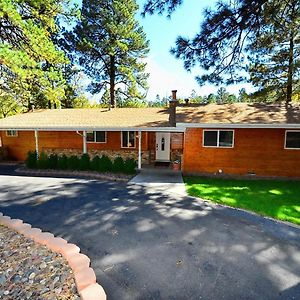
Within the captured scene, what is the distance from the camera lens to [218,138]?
36.9 feet

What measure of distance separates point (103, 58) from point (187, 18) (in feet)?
51.6

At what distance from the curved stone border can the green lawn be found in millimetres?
4894

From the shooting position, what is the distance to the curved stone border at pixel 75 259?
3072 mm

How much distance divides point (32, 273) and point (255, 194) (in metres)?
7.34

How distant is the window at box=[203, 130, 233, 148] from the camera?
11.2 meters

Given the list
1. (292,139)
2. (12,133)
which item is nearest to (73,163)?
(12,133)

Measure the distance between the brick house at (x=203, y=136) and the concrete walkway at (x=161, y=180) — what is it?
2.68ft

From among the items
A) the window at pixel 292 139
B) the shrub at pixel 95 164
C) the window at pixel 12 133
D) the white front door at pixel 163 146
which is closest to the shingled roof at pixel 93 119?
the window at pixel 12 133

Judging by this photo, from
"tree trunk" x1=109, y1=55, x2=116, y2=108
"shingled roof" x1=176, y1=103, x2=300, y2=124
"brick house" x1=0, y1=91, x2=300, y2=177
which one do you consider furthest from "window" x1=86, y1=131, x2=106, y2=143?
"tree trunk" x1=109, y1=55, x2=116, y2=108

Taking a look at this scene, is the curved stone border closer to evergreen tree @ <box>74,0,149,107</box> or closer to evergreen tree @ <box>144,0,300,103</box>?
evergreen tree @ <box>144,0,300,103</box>

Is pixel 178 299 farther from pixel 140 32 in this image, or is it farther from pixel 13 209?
pixel 140 32

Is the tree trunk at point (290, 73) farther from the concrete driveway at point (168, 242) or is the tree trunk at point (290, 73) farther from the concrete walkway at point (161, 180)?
the concrete driveway at point (168, 242)

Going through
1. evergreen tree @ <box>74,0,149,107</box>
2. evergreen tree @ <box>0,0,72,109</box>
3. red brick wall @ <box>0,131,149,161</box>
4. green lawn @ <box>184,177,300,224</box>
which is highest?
evergreen tree @ <box>74,0,149,107</box>

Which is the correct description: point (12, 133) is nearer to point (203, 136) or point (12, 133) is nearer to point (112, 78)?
point (112, 78)
